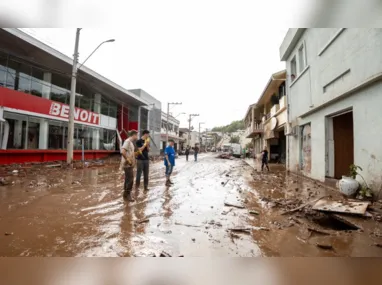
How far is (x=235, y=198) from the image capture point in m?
6.34

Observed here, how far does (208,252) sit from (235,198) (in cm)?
356

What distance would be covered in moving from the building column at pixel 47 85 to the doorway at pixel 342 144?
17845 mm

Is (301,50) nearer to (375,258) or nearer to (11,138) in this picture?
(375,258)

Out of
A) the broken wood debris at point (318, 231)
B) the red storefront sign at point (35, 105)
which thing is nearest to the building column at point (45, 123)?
the red storefront sign at point (35, 105)

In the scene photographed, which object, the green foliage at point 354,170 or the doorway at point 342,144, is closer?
the green foliage at point 354,170

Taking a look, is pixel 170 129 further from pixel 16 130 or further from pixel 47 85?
pixel 16 130

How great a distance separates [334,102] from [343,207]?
449cm

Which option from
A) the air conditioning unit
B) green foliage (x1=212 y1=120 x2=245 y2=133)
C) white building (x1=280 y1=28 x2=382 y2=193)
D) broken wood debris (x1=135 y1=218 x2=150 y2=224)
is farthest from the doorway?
green foliage (x1=212 y1=120 x2=245 y2=133)

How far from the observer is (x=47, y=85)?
1683 centimetres

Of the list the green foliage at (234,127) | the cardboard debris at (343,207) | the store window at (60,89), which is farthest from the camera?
the green foliage at (234,127)

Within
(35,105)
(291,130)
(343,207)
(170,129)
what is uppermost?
(170,129)

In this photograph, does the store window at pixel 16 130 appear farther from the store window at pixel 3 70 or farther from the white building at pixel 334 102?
the white building at pixel 334 102

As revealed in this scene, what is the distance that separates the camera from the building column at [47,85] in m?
16.5

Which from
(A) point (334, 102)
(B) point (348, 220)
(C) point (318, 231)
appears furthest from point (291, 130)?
(C) point (318, 231)
